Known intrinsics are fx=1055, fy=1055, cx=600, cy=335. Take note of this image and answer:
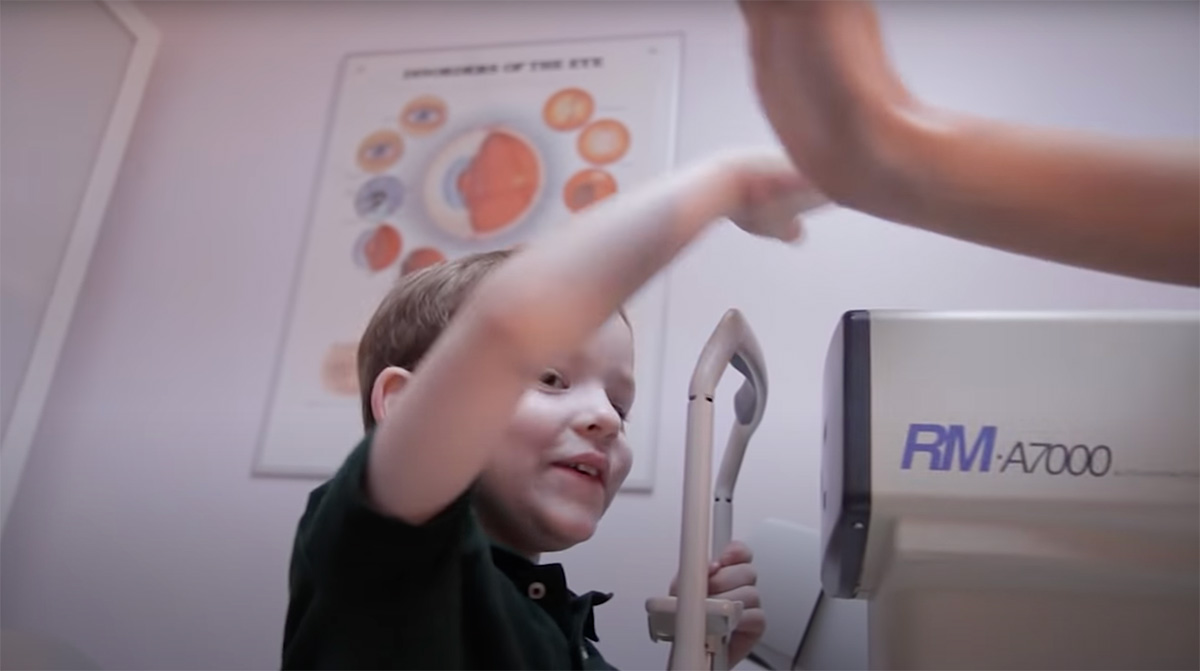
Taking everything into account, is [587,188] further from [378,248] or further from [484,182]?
[378,248]

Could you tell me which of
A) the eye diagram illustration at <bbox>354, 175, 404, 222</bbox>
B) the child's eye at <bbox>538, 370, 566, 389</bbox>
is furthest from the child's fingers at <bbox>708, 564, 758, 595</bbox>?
the eye diagram illustration at <bbox>354, 175, 404, 222</bbox>

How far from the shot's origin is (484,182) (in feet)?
4.67

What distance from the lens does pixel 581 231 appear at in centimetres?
51

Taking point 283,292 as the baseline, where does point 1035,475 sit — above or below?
below

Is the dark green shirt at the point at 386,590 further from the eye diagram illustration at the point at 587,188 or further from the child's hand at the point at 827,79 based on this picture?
the eye diagram illustration at the point at 587,188

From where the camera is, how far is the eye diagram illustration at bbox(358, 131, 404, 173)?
58.4 inches

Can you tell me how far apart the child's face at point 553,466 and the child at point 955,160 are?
34 centimetres

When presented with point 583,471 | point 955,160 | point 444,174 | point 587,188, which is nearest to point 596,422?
point 583,471

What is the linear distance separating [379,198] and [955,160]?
1094 mm

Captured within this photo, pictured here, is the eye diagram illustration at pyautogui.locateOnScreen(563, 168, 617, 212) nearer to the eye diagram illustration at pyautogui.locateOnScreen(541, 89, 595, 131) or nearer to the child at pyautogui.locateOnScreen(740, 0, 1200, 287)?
the eye diagram illustration at pyautogui.locateOnScreen(541, 89, 595, 131)

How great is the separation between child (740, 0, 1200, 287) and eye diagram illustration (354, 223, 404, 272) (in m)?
0.98

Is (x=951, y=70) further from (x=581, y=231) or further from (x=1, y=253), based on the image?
(x=1, y=253)

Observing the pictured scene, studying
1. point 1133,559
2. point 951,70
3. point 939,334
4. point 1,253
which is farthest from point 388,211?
point 1133,559

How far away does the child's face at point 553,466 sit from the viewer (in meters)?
0.79
